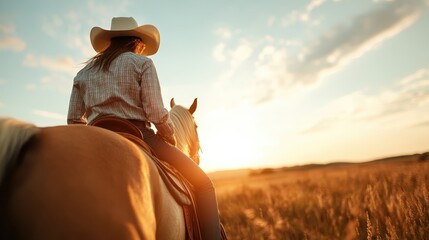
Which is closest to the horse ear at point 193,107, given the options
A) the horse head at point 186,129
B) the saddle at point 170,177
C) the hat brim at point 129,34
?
the horse head at point 186,129

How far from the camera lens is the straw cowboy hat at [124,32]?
336 centimetres

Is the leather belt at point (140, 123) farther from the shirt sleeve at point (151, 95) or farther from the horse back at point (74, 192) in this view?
the horse back at point (74, 192)

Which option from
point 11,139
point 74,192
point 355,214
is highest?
point 11,139

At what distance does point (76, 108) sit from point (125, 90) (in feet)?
2.31

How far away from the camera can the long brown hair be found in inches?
112

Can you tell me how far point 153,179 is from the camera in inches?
78.5

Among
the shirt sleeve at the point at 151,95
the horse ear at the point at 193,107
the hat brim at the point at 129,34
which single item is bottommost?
the shirt sleeve at the point at 151,95

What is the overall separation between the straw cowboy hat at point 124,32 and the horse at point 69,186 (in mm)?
1872

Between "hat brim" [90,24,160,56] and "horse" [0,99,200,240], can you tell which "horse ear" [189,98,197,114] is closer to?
"hat brim" [90,24,160,56]

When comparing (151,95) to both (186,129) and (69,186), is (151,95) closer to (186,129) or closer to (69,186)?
(69,186)

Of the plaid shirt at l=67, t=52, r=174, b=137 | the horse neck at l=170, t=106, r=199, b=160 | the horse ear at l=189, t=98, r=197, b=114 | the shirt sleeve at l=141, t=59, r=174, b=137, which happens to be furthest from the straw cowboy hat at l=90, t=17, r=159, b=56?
the horse ear at l=189, t=98, r=197, b=114

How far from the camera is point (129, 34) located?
3379 millimetres

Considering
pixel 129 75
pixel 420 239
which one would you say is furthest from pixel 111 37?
pixel 420 239

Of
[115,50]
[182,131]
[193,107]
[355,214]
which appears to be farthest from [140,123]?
[355,214]
